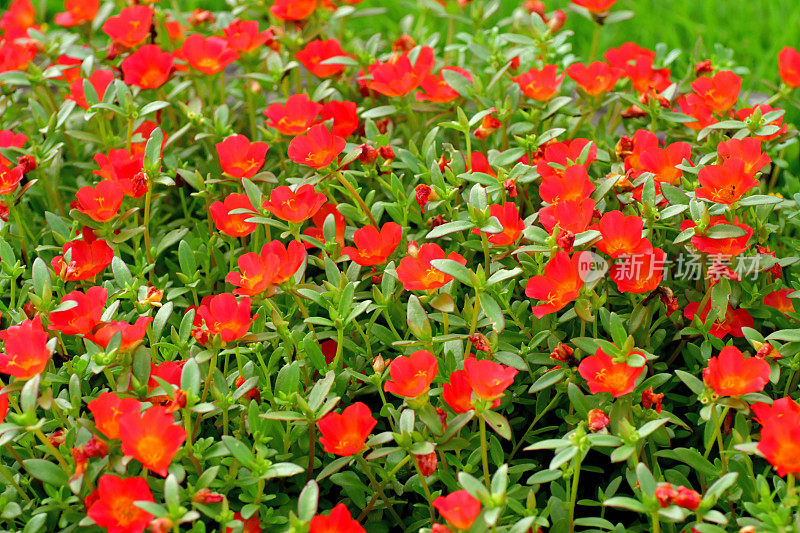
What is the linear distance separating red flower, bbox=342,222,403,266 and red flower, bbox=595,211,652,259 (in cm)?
37

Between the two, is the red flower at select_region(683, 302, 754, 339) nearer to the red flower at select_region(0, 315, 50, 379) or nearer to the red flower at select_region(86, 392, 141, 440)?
the red flower at select_region(86, 392, 141, 440)

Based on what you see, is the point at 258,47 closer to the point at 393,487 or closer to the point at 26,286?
the point at 26,286

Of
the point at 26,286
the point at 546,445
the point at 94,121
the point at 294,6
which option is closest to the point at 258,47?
the point at 294,6

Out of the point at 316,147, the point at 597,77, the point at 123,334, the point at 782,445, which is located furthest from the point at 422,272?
the point at 597,77

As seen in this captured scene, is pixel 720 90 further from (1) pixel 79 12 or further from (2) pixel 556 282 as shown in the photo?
(1) pixel 79 12

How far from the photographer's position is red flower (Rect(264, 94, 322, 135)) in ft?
5.96

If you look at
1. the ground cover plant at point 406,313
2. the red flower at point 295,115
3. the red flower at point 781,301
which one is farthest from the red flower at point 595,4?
the red flower at point 781,301

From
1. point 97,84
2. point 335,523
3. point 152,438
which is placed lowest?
point 335,523

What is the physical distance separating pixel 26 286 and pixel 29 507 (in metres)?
0.48

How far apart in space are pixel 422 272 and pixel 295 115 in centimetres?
59

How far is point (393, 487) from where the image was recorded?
1.43 m

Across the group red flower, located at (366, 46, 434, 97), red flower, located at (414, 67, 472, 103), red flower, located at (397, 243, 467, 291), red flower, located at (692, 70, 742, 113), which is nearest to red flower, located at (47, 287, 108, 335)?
red flower, located at (397, 243, 467, 291)

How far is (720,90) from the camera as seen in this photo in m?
1.78

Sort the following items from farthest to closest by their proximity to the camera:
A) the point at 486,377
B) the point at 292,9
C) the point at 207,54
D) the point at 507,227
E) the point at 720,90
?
1. the point at 292,9
2. the point at 207,54
3. the point at 720,90
4. the point at 507,227
5. the point at 486,377
